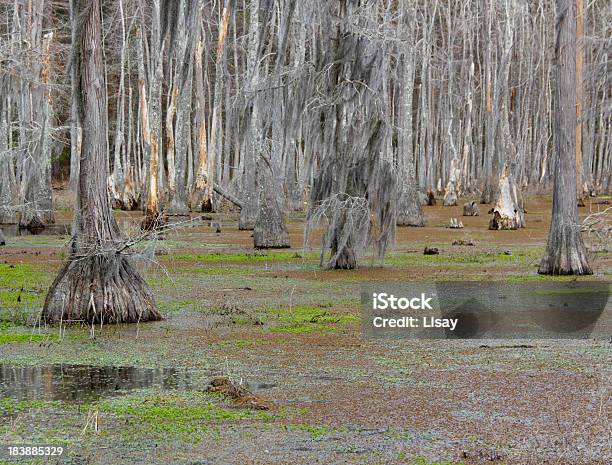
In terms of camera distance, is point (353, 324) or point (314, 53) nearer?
point (353, 324)

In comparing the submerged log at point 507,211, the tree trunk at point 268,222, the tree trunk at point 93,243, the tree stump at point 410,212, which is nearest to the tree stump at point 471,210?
the tree stump at point 410,212

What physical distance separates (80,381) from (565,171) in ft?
30.1

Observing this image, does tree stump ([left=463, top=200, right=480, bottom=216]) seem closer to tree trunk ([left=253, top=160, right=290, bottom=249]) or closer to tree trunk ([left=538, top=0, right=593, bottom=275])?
tree trunk ([left=253, top=160, right=290, bottom=249])

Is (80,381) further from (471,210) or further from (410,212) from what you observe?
(471,210)

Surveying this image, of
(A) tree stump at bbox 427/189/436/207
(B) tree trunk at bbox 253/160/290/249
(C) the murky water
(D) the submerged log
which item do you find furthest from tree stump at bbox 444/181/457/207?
(C) the murky water

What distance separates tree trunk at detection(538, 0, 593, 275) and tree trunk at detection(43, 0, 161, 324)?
625 centimetres

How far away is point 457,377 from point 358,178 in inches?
291

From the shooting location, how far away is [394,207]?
602 inches

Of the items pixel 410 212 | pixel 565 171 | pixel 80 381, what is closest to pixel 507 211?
pixel 410 212

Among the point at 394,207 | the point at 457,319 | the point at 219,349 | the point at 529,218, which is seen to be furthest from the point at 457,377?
the point at 529,218

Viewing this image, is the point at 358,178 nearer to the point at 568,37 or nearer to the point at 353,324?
the point at 568,37

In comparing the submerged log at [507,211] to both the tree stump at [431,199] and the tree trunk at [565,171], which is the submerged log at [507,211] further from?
the tree stump at [431,199]

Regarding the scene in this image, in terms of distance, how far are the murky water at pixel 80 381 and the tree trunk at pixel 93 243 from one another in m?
2.00

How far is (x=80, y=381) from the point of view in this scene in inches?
314
